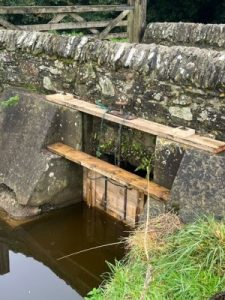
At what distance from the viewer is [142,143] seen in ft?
17.1

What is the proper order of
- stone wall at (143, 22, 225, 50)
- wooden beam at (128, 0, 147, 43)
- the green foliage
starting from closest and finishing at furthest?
1. the green foliage
2. stone wall at (143, 22, 225, 50)
3. wooden beam at (128, 0, 147, 43)

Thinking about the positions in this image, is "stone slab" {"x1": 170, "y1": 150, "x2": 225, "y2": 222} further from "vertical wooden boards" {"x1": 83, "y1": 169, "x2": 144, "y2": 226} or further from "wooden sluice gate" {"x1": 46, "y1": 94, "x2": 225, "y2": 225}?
"vertical wooden boards" {"x1": 83, "y1": 169, "x2": 144, "y2": 226}

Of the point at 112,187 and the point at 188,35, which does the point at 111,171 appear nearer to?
the point at 112,187

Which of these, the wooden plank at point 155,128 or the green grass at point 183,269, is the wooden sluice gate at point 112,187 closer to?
the wooden plank at point 155,128

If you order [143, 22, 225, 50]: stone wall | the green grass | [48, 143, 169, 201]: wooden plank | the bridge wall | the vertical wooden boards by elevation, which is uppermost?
[143, 22, 225, 50]: stone wall

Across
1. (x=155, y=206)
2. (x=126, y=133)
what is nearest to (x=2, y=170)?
(x=126, y=133)

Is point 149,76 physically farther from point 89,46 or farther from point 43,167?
point 43,167

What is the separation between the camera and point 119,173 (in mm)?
4961

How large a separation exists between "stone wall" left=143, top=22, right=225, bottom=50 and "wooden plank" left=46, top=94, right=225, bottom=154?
2.96 metres

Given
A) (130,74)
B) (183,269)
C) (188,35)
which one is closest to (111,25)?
(188,35)

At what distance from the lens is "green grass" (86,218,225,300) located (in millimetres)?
3281

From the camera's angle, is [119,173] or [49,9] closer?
[119,173]

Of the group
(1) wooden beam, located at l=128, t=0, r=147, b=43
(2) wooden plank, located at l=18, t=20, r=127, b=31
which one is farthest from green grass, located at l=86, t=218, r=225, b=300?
(1) wooden beam, located at l=128, t=0, r=147, b=43

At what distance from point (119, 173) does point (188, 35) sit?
3.73 metres
